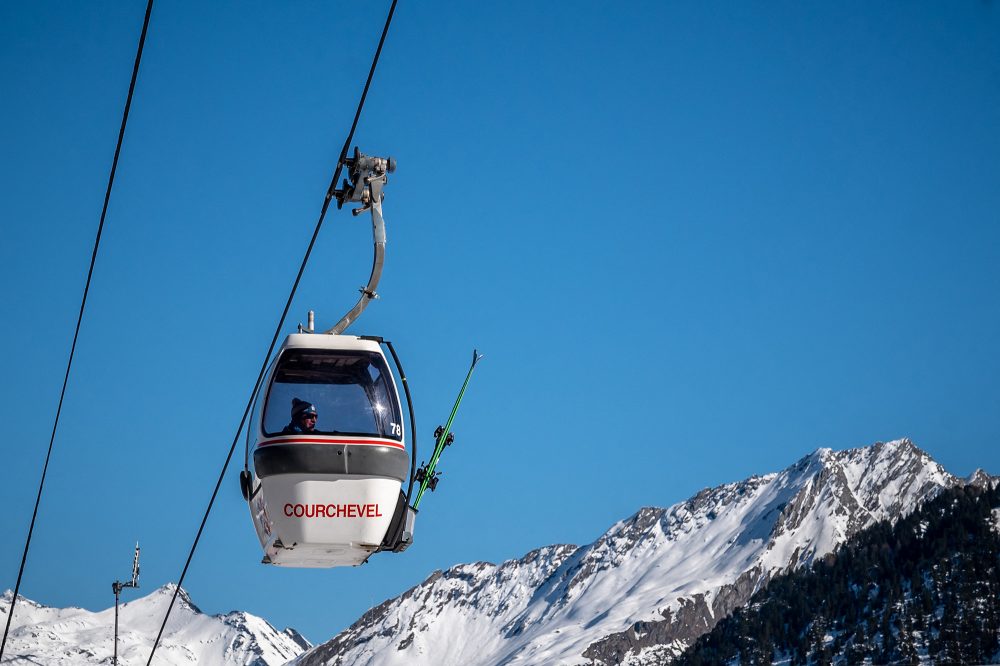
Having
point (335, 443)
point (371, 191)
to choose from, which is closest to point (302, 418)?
point (335, 443)

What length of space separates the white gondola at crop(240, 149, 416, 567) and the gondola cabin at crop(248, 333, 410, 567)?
0.04 ft

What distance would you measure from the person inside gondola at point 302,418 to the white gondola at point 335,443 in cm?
1

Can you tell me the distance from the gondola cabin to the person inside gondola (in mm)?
12

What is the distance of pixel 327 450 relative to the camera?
60.0ft

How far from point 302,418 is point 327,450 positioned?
518mm

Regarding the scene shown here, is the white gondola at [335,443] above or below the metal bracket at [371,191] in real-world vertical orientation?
below

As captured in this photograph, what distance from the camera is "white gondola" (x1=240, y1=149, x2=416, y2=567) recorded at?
1825 cm

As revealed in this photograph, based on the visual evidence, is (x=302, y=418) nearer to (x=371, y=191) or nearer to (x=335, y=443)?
(x=335, y=443)

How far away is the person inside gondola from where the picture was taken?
18.4 meters

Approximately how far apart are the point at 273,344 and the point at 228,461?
81.0 inches

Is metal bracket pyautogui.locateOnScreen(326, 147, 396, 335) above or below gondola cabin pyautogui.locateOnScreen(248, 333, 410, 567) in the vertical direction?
above

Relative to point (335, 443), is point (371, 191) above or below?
above

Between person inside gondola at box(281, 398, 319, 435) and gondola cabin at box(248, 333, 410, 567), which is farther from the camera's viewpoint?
person inside gondola at box(281, 398, 319, 435)

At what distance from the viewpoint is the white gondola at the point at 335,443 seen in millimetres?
18250
